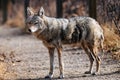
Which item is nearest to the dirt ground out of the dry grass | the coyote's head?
the dry grass

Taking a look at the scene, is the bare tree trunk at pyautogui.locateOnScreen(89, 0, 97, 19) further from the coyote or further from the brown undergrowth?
the coyote

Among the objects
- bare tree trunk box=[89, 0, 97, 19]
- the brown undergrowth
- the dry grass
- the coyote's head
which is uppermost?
the coyote's head

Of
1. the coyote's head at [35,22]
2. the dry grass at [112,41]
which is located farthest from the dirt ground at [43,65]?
the coyote's head at [35,22]

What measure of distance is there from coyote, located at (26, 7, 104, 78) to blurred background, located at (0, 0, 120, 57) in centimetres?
306

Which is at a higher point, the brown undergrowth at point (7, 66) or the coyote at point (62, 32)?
the coyote at point (62, 32)

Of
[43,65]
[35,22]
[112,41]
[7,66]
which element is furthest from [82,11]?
[35,22]

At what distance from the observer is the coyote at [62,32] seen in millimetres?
10195

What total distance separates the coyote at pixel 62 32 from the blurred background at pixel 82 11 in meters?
3.06

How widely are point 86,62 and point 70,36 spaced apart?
2.28 metres

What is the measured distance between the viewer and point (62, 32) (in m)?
10.4

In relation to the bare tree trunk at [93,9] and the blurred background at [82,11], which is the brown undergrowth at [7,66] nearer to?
the blurred background at [82,11]

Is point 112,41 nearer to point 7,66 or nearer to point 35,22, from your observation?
point 7,66

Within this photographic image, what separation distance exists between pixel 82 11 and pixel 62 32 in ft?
35.9

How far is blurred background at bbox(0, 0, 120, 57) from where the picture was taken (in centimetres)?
1448
